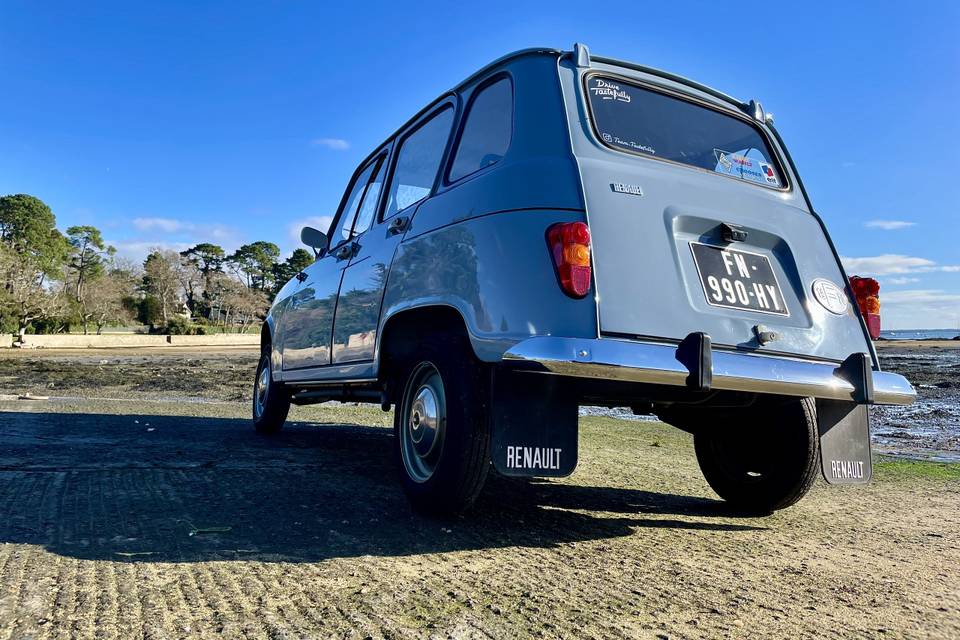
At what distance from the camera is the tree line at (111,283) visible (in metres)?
40.5

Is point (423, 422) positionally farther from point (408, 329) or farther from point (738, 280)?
point (738, 280)

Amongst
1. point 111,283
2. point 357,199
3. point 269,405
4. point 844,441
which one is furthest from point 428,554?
point 111,283

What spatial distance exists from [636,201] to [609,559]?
155 cm

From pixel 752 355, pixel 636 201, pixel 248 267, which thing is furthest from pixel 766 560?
pixel 248 267

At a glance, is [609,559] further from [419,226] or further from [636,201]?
[419,226]

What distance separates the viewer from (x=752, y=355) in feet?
9.58

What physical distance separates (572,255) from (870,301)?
1.91 m

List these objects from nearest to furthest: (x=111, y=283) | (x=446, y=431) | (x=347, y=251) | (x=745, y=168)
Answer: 1. (x=446, y=431)
2. (x=745, y=168)
3. (x=347, y=251)
4. (x=111, y=283)

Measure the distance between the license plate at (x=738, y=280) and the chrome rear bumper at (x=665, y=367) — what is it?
0.90 feet

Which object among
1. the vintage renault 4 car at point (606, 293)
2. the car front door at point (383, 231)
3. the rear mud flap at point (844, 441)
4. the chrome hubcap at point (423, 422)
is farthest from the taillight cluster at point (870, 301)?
the car front door at point (383, 231)

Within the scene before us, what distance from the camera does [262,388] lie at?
685 centimetres

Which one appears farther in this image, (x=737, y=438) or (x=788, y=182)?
(x=737, y=438)

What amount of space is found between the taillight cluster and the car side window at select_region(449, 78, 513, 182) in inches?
79.3

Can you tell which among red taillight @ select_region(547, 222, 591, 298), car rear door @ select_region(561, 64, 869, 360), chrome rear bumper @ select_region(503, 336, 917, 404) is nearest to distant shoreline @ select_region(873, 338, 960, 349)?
car rear door @ select_region(561, 64, 869, 360)
